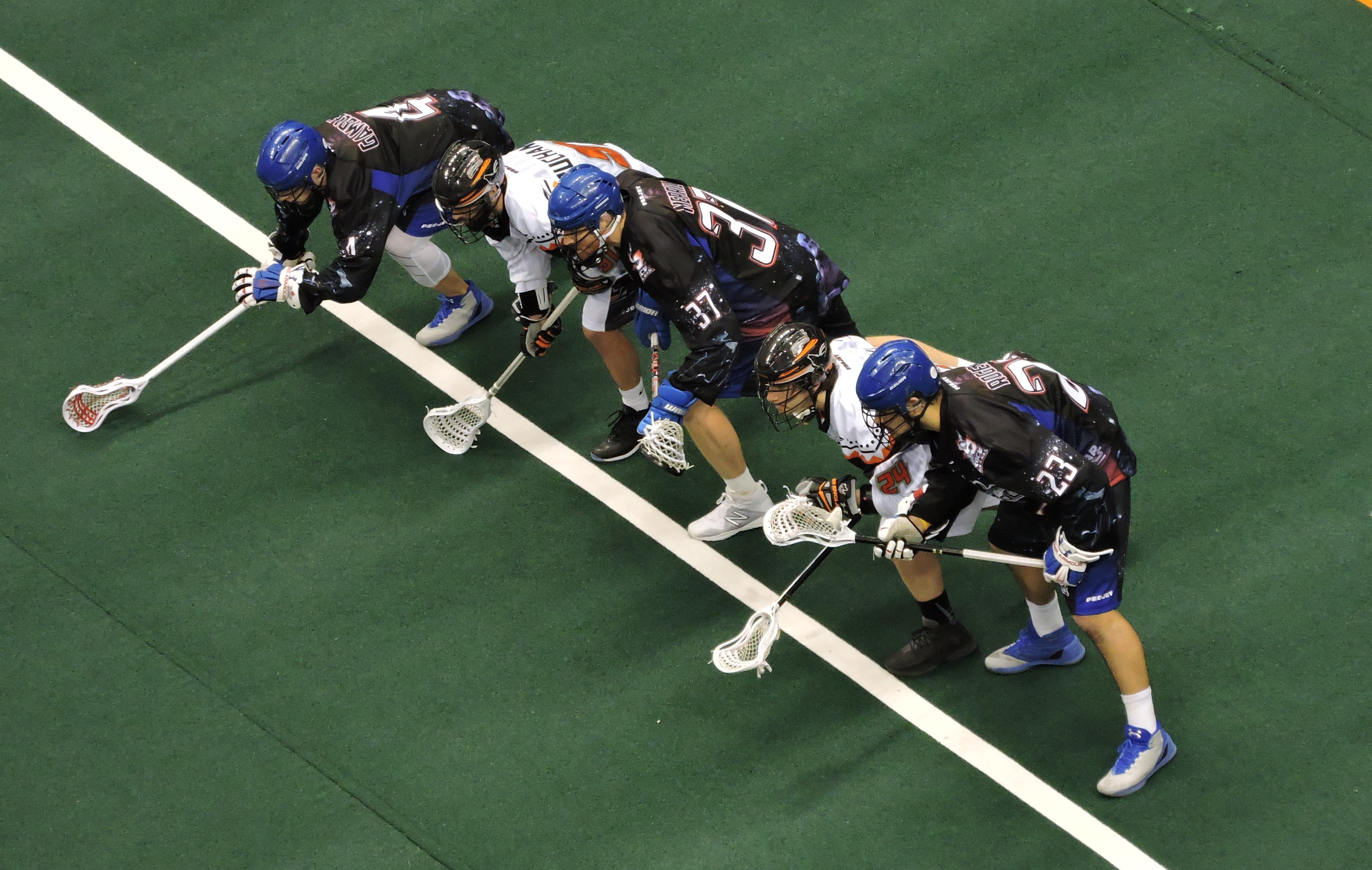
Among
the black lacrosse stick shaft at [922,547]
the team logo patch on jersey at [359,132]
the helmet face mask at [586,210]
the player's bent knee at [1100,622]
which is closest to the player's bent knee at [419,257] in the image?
the team logo patch on jersey at [359,132]

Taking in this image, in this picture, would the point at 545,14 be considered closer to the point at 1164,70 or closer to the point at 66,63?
the point at 66,63

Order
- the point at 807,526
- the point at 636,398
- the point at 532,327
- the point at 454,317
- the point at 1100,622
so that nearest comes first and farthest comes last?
the point at 1100,622 → the point at 807,526 → the point at 532,327 → the point at 636,398 → the point at 454,317

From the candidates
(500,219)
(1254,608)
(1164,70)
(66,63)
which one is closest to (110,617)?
A: (500,219)

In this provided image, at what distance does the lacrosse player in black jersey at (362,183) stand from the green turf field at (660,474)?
786mm

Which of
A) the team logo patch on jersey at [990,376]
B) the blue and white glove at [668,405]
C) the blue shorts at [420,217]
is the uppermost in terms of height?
the team logo patch on jersey at [990,376]

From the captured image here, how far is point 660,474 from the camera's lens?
23.0 feet

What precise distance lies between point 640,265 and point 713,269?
0.31m

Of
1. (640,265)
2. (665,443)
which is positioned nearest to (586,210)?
(640,265)

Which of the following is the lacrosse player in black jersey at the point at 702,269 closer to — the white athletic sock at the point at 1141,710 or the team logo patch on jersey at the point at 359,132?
the team logo patch on jersey at the point at 359,132

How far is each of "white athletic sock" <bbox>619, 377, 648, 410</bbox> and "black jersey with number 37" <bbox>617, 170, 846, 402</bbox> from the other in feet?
3.68

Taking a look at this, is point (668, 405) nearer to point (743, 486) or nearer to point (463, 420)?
point (743, 486)

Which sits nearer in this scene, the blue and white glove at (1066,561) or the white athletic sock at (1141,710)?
the blue and white glove at (1066,561)

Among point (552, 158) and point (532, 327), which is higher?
point (552, 158)

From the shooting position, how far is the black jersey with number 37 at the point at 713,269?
5.68 meters
